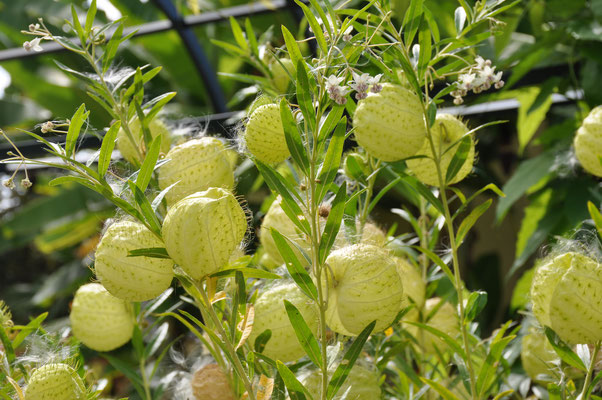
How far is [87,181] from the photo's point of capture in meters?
0.36

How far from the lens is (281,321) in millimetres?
424

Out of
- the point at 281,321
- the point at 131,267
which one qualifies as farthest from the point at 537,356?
the point at 131,267

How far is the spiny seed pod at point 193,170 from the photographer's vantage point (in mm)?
414

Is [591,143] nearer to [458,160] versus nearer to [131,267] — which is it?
[458,160]

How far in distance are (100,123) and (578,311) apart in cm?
292

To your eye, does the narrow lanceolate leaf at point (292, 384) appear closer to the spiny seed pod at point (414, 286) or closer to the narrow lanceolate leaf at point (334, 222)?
the narrow lanceolate leaf at point (334, 222)

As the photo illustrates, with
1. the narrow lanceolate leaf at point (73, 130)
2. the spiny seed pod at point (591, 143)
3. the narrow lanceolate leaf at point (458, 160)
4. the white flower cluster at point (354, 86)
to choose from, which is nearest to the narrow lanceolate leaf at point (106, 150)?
the narrow lanceolate leaf at point (73, 130)

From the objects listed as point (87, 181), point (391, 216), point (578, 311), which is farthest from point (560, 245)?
point (391, 216)

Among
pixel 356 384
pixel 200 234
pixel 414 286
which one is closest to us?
pixel 200 234

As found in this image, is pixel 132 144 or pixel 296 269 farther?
pixel 132 144

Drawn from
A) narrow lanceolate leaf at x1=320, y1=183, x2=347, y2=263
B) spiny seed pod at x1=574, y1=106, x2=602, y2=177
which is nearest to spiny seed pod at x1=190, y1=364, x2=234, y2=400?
narrow lanceolate leaf at x1=320, y1=183, x2=347, y2=263

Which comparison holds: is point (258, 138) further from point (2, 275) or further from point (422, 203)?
point (2, 275)

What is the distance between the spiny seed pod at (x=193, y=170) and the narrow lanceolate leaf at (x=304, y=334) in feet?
0.32

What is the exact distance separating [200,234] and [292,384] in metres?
0.10
